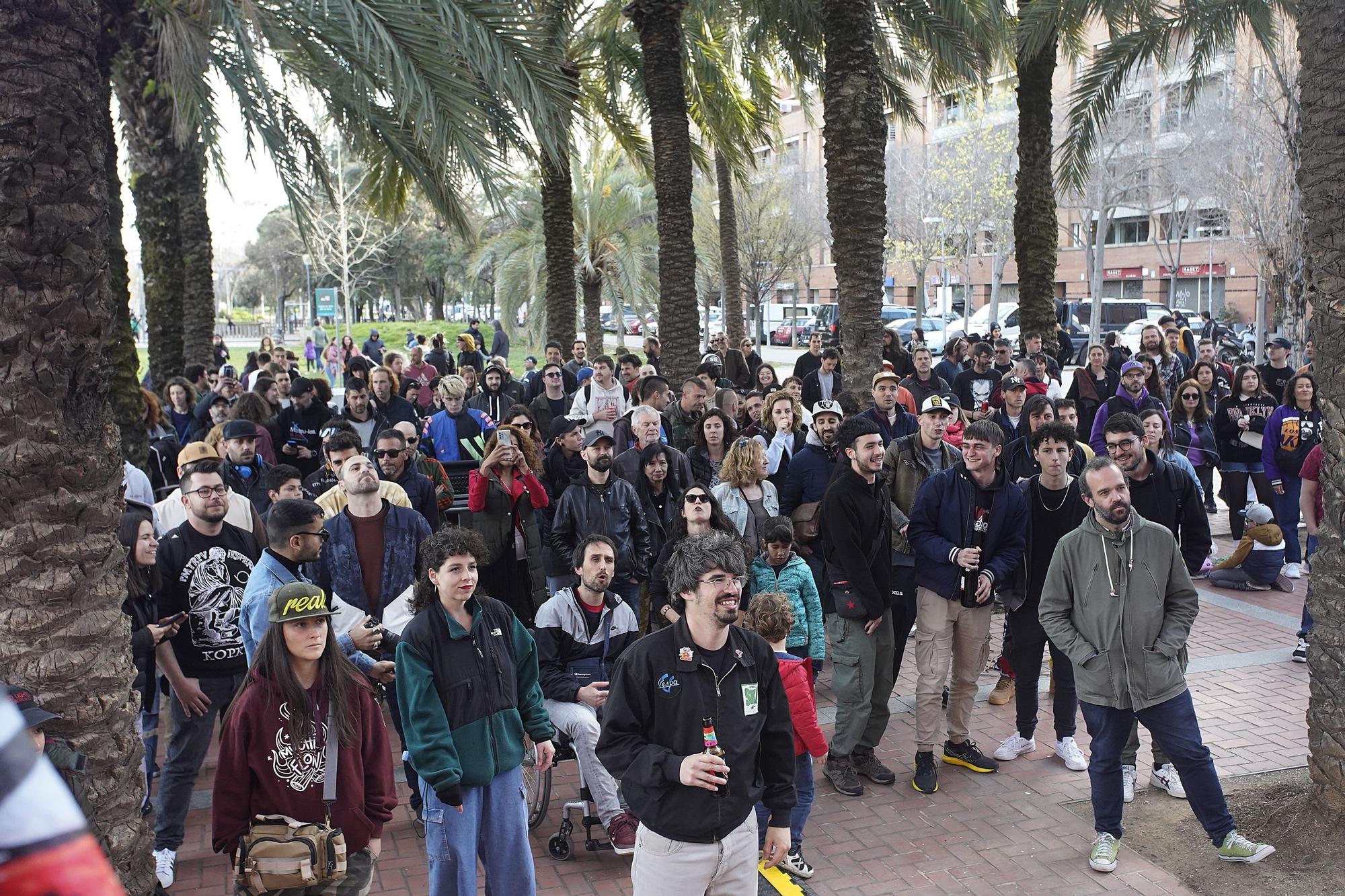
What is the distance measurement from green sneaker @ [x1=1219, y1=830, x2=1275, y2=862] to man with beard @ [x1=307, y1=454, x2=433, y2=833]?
14.0 ft

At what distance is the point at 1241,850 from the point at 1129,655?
3.60 feet

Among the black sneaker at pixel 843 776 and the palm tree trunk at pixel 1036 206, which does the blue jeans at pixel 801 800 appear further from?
the palm tree trunk at pixel 1036 206

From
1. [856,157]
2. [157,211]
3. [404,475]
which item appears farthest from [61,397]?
[157,211]

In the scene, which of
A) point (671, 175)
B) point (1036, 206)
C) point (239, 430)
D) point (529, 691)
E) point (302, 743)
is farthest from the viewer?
point (1036, 206)

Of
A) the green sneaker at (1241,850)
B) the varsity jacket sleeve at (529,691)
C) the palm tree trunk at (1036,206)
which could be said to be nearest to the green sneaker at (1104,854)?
the green sneaker at (1241,850)

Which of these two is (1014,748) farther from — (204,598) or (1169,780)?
(204,598)

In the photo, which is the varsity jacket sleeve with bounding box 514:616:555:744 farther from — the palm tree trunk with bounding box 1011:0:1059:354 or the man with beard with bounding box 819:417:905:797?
the palm tree trunk with bounding box 1011:0:1059:354

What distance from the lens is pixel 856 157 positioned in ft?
37.3

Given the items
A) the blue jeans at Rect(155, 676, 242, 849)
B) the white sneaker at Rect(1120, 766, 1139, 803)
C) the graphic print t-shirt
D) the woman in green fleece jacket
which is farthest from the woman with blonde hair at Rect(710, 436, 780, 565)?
the blue jeans at Rect(155, 676, 242, 849)

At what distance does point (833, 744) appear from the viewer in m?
6.83

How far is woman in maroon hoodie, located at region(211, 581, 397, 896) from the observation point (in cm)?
423

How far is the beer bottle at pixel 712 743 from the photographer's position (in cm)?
391

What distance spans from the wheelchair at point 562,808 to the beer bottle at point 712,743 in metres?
2.00

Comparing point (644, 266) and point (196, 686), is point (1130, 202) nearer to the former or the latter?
point (644, 266)
